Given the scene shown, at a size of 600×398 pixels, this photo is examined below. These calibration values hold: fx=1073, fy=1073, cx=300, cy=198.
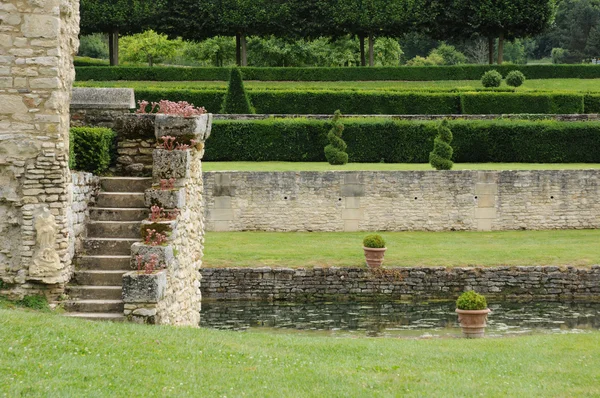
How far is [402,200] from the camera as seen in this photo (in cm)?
2628

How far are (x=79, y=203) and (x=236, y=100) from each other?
75.2 ft

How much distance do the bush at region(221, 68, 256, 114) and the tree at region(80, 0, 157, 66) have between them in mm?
18476

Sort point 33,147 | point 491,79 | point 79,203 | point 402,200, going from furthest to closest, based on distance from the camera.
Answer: point 491,79 → point 402,200 → point 79,203 → point 33,147

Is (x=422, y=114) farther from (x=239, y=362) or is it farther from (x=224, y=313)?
(x=239, y=362)

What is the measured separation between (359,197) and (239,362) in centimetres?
1594

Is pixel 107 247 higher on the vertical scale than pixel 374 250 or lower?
higher

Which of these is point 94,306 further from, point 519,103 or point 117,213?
Answer: point 519,103

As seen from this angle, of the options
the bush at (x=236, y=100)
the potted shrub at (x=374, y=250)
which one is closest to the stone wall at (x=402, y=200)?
the potted shrub at (x=374, y=250)

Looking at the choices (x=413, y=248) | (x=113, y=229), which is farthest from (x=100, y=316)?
(x=413, y=248)

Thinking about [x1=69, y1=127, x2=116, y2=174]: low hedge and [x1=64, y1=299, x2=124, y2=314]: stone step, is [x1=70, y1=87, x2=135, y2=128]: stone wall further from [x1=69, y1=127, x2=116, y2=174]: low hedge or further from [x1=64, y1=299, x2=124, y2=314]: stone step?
[x1=64, y1=299, x2=124, y2=314]: stone step

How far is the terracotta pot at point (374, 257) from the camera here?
859 inches

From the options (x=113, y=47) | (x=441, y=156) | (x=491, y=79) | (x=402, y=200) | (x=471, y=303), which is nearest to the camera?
(x=471, y=303)

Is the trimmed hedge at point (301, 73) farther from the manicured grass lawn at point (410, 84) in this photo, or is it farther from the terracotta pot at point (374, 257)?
the terracotta pot at point (374, 257)

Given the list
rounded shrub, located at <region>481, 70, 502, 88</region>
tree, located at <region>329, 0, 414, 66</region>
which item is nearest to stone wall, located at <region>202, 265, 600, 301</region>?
rounded shrub, located at <region>481, 70, 502, 88</region>
